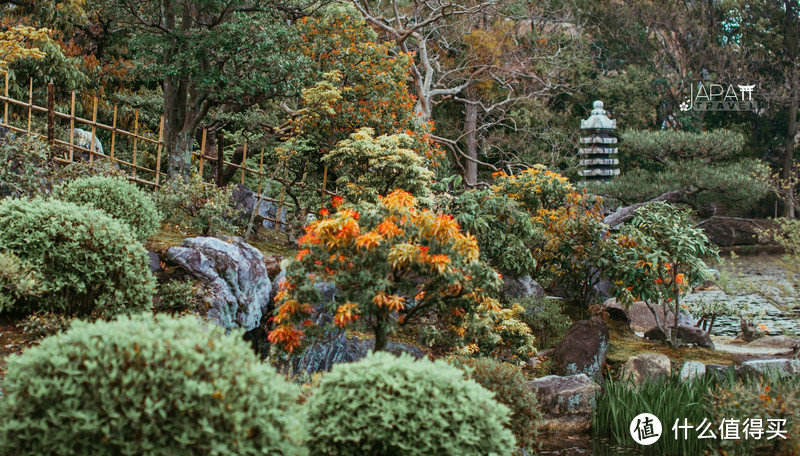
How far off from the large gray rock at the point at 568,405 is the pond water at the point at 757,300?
2.97 meters

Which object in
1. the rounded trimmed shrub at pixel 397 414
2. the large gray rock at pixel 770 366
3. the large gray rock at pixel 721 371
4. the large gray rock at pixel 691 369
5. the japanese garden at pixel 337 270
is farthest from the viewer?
the large gray rock at pixel 691 369

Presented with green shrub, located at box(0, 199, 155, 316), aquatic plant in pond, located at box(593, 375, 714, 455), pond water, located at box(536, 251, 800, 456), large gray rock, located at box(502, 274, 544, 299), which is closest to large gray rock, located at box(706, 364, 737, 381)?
aquatic plant in pond, located at box(593, 375, 714, 455)

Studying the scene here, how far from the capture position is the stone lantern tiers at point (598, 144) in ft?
51.0

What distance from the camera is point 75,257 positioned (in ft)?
18.4

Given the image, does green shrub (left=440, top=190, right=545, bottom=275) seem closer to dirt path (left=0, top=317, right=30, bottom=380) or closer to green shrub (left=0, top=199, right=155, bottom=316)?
green shrub (left=0, top=199, right=155, bottom=316)

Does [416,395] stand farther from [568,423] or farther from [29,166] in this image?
[29,166]

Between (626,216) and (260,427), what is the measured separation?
13.0 metres

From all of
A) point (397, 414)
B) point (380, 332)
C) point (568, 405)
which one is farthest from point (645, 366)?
point (397, 414)

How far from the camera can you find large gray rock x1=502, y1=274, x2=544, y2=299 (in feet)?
31.3

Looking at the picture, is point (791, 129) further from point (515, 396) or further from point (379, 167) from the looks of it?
point (515, 396)

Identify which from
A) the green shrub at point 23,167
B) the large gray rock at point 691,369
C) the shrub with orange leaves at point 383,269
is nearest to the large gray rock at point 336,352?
the shrub with orange leaves at point 383,269

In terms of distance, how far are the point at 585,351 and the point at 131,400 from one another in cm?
599

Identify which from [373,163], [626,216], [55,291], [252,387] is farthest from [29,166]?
[626,216]

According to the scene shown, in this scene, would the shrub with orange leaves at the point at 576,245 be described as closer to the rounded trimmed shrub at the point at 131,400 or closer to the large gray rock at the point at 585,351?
the large gray rock at the point at 585,351
